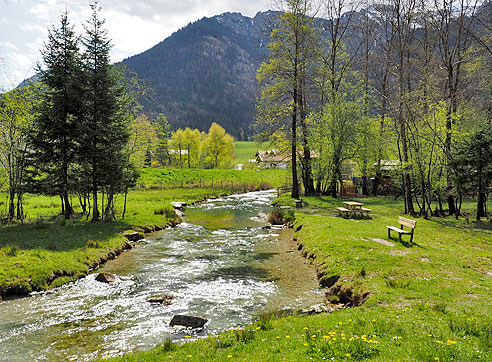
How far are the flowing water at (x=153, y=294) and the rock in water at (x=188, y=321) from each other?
243 mm

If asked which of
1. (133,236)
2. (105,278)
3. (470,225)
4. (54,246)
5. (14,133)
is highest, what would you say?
(14,133)

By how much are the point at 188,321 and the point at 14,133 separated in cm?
2088

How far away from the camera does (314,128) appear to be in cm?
3653

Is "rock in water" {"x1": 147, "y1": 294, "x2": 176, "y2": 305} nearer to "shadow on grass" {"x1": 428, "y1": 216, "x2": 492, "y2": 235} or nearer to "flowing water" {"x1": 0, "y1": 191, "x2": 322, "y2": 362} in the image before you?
"flowing water" {"x1": 0, "y1": 191, "x2": 322, "y2": 362}

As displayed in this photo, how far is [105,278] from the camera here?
521 inches

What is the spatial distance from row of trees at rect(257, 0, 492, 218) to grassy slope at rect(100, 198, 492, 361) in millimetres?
10391


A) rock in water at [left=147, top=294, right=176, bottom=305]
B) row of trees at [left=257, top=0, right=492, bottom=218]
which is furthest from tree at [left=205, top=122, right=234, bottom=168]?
rock in water at [left=147, top=294, right=176, bottom=305]

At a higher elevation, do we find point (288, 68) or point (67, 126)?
point (288, 68)

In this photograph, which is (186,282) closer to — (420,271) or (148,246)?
(148,246)

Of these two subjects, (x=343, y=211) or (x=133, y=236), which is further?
(x=343, y=211)

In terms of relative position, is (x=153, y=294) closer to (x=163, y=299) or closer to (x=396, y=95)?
(x=163, y=299)

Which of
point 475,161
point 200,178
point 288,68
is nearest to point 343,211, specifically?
point 475,161

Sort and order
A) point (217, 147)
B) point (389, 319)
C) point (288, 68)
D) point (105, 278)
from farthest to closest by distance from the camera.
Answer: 1. point (217, 147)
2. point (288, 68)
3. point (105, 278)
4. point (389, 319)

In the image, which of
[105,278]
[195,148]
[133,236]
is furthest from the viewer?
[195,148]
